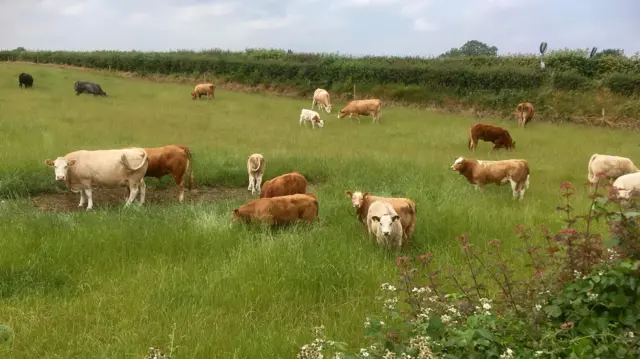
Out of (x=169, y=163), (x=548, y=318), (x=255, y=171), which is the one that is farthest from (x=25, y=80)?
(x=548, y=318)

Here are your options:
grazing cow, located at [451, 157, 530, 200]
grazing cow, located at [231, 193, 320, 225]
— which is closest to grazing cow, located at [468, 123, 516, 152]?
grazing cow, located at [451, 157, 530, 200]

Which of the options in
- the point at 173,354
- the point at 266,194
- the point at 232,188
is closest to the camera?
the point at 173,354

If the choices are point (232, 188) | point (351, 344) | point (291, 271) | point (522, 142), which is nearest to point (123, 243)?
point (291, 271)

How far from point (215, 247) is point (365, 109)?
1847cm

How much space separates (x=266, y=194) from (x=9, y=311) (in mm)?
5123

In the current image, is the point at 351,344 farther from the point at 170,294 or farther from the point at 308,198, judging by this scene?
the point at 308,198

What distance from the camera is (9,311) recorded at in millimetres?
4684

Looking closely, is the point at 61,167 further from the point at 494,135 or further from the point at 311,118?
the point at 311,118

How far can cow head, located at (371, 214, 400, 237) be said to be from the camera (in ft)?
21.2

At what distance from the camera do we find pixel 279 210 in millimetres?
7762

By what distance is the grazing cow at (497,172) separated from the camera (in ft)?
35.0

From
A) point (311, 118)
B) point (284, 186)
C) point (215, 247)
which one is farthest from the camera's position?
point (311, 118)

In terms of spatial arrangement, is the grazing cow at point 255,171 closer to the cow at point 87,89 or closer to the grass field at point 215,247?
the grass field at point 215,247

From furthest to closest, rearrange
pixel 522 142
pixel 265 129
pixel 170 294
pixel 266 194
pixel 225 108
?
pixel 225 108 → pixel 265 129 → pixel 522 142 → pixel 266 194 → pixel 170 294
